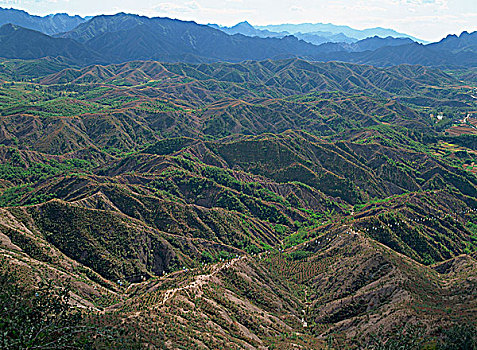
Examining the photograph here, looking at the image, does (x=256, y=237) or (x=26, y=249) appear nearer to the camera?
(x=26, y=249)

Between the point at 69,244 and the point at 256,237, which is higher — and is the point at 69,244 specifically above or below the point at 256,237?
above

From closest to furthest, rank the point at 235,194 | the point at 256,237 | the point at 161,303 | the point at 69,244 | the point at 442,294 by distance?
the point at 161,303, the point at 442,294, the point at 69,244, the point at 256,237, the point at 235,194

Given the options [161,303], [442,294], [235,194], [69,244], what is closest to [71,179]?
[69,244]

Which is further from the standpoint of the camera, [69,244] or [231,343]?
[69,244]

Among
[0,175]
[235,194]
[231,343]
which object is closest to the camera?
[231,343]

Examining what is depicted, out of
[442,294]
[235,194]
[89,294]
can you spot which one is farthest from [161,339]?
[235,194]

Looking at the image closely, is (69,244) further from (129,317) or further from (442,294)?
(442,294)

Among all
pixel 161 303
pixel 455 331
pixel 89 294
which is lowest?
pixel 89 294

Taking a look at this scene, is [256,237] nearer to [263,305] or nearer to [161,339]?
[263,305]

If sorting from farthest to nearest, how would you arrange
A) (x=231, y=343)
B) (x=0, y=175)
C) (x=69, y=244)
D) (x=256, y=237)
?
(x=0, y=175) → (x=256, y=237) → (x=69, y=244) → (x=231, y=343)
